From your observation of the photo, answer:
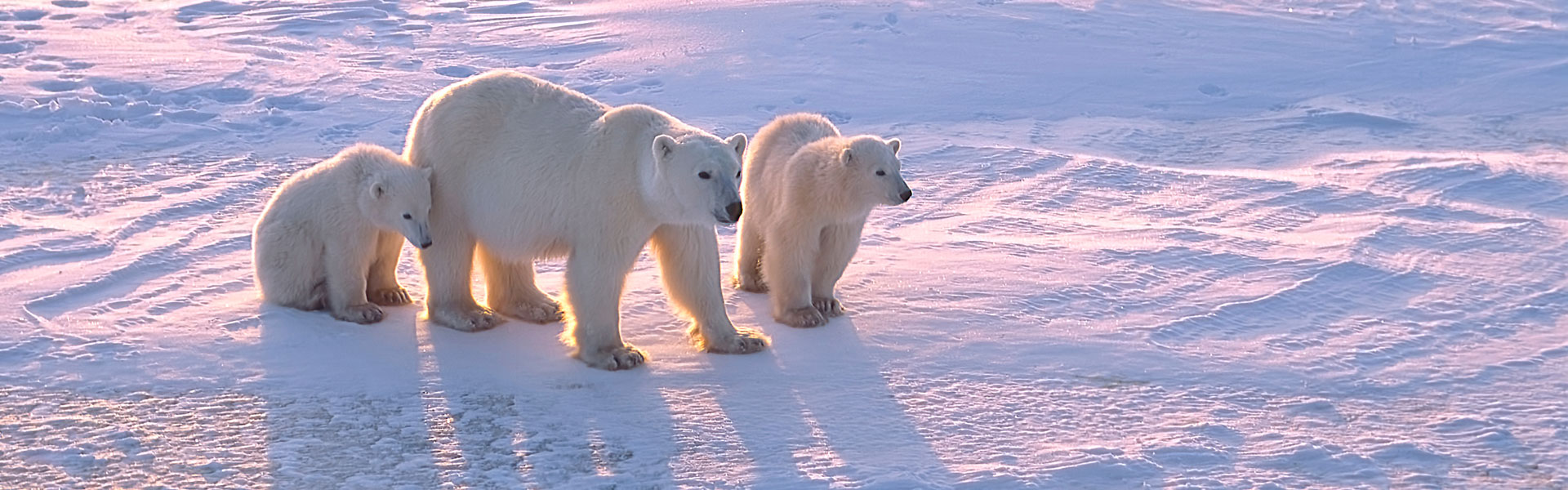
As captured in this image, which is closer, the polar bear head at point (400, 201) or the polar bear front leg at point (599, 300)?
the polar bear front leg at point (599, 300)

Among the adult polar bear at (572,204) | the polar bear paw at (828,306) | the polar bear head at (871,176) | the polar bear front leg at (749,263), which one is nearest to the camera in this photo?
the adult polar bear at (572,204)

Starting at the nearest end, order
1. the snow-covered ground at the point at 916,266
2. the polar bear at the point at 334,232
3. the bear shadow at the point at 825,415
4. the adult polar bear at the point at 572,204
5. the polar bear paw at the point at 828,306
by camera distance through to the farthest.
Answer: the bear shadow at the point at 825,415 → the snow-covered ground at the point at 916,266 → the adult polar bear at the point at 572,204 → the polar bear at the point at 334,232 → the polar bear paw at the point at 828,306

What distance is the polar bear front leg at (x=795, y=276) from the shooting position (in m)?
5.77

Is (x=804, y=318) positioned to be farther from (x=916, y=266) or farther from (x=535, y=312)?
(x=535, y=312)

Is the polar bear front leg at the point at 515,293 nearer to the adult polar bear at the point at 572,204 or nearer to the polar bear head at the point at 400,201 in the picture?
the adult polar bear at the point at 572,204

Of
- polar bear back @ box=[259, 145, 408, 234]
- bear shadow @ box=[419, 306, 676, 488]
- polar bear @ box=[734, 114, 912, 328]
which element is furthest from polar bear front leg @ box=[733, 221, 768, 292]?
polar bear back @ box=[259, 145, 408, 234]

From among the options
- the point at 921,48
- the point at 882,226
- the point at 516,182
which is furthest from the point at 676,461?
the point at 921,48

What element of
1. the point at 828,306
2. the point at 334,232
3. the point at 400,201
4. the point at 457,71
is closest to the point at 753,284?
the point at 828,306

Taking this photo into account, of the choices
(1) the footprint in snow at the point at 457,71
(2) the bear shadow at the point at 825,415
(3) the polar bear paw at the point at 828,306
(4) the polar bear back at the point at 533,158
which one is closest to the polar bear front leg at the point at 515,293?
(4) the polar bear back at the point at 533,158

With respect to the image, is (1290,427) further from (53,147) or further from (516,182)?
(53,147)

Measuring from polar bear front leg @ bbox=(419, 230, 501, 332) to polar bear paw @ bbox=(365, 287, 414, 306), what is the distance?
0.37m

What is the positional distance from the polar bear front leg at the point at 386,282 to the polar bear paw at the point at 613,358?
1095 millimetres

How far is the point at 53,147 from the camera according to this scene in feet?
27.1

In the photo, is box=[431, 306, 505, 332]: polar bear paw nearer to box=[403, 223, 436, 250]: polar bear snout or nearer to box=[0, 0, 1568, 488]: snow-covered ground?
box=[0, 0, 1568, 488]: snow-covered ground
